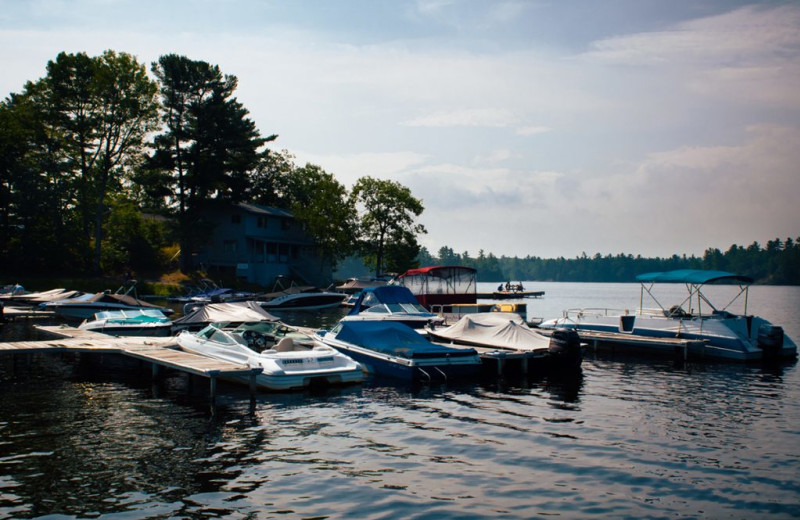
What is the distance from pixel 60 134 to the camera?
67.8 m

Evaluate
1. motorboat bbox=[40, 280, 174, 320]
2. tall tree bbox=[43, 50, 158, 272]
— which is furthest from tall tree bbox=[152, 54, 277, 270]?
motorboat bbox=[40, 280, 174, 320]

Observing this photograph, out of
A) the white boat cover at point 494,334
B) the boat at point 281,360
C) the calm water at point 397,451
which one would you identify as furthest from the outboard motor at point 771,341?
the boat at point 281,360

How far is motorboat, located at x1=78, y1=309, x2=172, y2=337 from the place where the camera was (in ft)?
101

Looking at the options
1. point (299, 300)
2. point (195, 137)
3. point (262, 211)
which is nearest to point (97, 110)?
point (195, 137)

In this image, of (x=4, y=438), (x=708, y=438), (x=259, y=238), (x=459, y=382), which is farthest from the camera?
(x=259, y=238)

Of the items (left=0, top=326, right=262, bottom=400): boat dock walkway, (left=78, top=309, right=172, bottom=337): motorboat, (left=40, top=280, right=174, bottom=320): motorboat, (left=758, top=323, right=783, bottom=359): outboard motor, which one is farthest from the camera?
(left=40, top=280, right=174, bottom=320): motorboat

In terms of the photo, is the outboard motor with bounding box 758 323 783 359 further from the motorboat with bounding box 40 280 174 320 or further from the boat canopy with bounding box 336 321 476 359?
the motorboat with bounding box 40 280 174 320

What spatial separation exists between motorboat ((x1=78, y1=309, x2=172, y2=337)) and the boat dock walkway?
1.60m

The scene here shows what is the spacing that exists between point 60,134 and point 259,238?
2526 cm

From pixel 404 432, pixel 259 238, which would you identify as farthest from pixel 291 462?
pixel 259 238

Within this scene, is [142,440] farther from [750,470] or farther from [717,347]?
[717,347]

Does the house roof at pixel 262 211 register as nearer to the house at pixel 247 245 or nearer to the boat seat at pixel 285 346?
the house at pixel 247 245

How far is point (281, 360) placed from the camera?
19.7m

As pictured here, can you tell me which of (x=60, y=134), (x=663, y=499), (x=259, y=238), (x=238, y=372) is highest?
(x=60, y=134)
